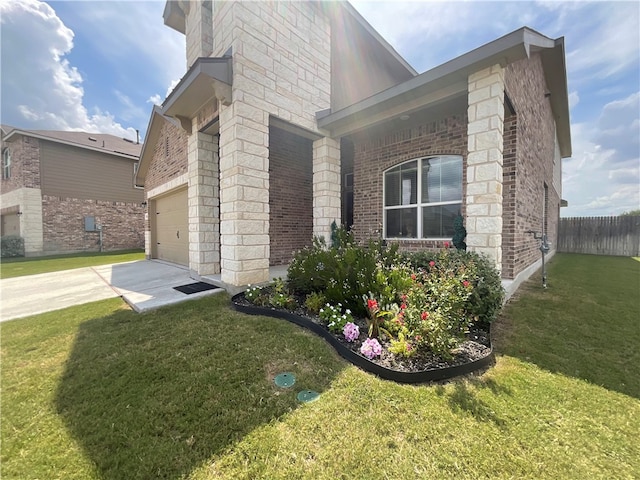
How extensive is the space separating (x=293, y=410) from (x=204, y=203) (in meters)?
5.30

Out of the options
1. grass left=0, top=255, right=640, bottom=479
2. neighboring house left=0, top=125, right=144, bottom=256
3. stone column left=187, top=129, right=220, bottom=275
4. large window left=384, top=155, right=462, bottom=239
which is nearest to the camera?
grass left=0, top=255, right=640, bottom=479

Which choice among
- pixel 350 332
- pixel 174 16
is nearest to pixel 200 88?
pixel 174 16

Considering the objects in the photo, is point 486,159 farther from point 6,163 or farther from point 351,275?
point 6,163

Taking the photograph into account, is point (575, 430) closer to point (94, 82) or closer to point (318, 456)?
point (318, 456)

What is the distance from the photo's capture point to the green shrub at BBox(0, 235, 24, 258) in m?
13.6

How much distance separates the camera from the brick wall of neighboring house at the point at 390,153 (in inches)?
221

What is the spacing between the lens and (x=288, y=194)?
7.80 metres

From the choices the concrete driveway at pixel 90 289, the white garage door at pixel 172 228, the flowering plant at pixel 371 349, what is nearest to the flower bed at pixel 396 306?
the flowering plant at pixel 371 349

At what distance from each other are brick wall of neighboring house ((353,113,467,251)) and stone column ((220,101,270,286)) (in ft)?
10.0

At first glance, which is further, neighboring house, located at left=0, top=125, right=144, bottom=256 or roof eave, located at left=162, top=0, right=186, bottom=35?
neighboring house, located at left=0, top=125, right=144, bottom=256

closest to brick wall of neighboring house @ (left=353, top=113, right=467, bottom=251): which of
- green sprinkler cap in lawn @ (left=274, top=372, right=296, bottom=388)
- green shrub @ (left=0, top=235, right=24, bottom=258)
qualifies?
green sprinkler cap in lawn @ (left=274, top=372, right=296, bottom=388)

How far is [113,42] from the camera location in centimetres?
652

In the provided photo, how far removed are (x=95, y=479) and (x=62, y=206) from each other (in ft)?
63.8

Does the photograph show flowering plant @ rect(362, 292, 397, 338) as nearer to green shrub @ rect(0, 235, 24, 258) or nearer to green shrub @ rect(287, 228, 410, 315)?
green shrub @ rect(287, 228, 410, 315)
